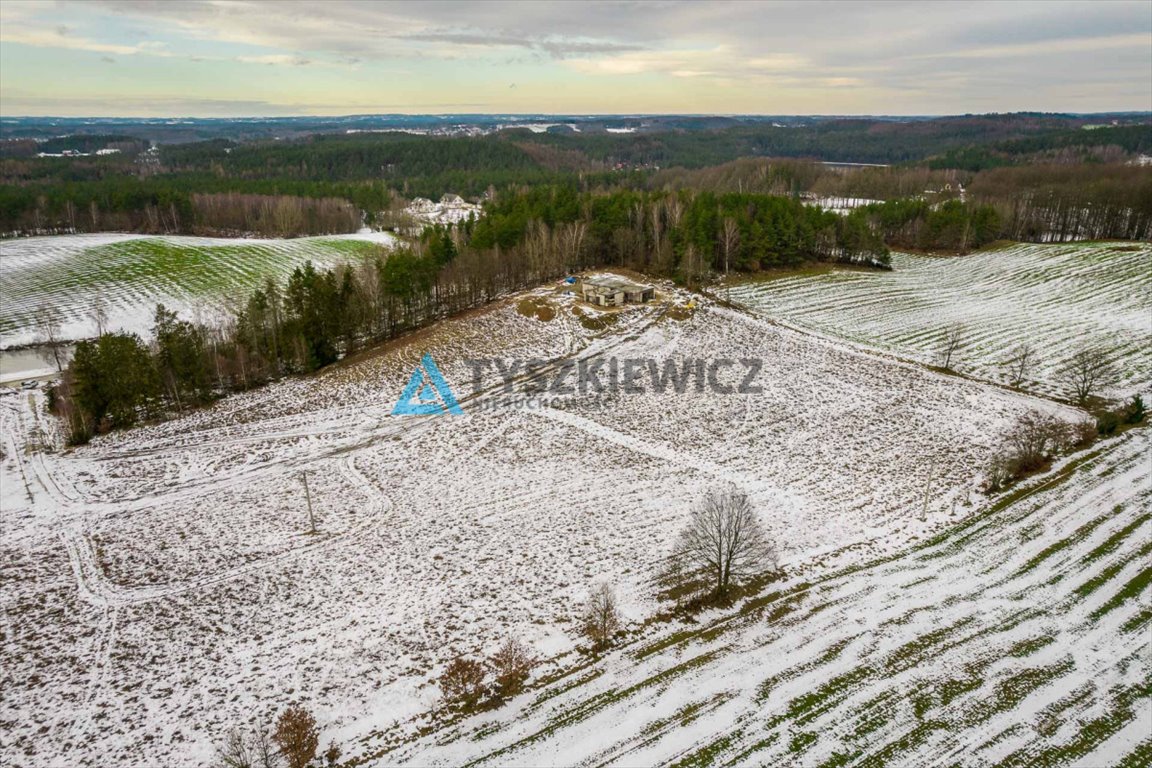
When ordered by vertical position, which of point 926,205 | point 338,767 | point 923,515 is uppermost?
point 926,205

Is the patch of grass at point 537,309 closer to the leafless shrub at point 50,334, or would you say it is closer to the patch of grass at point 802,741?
the leafless shrub at point 50,334

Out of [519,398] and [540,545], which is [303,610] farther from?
[519,398]

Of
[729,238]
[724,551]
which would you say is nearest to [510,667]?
[724,551]

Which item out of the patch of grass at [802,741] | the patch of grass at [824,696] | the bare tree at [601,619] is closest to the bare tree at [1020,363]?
the patch of grass at [824,696]

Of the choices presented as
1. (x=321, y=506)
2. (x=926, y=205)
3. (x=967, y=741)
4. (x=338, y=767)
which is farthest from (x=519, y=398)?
(x=926, y=205)

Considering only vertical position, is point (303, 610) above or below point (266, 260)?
below

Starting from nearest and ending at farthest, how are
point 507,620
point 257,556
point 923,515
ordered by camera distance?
point 507,620 → point 257,556 → point 923,515
